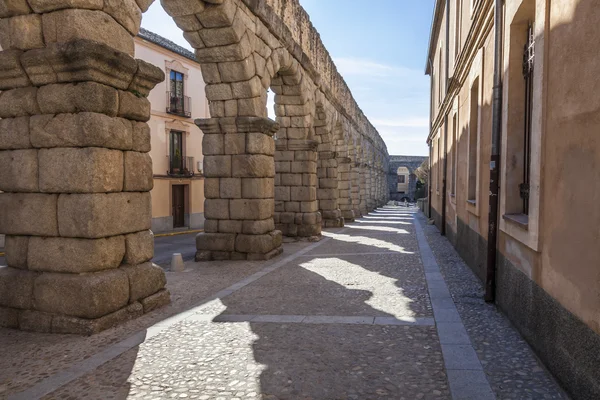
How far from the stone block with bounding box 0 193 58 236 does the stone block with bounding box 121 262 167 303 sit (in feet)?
2.66

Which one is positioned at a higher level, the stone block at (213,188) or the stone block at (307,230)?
the stone block at (213,188)

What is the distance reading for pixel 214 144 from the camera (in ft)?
26.7

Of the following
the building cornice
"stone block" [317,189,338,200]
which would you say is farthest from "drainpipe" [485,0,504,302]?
"stone block" [317,189,338,200]

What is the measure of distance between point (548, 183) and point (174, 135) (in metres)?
17.9

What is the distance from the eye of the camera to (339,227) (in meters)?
15.4

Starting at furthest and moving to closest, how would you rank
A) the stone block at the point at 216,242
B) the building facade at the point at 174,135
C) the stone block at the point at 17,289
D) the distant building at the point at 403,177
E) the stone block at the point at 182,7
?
1. the distant building at the point at 403,177
2. the building facade at the point at 174,135
3. the stone block at the point at 216,242
4. the stone block at the point at 182,7
5. the stone block at the point at 17,289

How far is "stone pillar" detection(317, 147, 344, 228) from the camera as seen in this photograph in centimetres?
1501

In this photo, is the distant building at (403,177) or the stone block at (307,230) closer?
the stone block at (307,230)

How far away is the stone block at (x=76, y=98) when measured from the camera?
3928mm

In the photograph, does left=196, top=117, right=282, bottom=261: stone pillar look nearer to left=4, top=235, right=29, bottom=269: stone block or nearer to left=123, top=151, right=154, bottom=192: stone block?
left=123, top=151, right=154, bottom=192: stone block

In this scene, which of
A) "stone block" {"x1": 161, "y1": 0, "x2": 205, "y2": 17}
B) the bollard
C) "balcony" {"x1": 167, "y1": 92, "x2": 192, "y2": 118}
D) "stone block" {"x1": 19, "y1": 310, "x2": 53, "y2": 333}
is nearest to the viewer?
"stone block" {"x1": 19, "y1": 310, "x2": 53, "y2": 333}

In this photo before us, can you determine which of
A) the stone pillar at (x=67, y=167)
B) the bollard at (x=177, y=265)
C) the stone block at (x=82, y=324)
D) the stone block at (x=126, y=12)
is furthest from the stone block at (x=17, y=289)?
the bollard at (x=177, y=265)

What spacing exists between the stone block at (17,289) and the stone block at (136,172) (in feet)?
4.05

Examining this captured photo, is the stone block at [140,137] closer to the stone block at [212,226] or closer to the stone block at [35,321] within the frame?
the stone block at [35,321]
